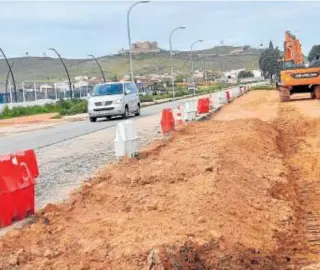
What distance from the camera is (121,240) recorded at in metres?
6.89

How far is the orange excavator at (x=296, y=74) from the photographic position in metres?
36.8

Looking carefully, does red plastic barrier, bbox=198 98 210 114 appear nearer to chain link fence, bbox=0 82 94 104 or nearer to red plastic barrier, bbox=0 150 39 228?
red plastic barrier, bbox=0 150 39 228

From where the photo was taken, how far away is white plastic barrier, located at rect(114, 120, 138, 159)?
44.6 ft

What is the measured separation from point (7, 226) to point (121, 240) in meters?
1.98

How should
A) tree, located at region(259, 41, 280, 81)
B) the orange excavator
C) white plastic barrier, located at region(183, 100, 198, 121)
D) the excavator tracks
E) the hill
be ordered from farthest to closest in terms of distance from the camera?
the hill < tree, located at region(259, 41, 280, 81) < the excavator tracks < the orange excavator < white plastic barrier, located at region(183, 100, 198, 121)

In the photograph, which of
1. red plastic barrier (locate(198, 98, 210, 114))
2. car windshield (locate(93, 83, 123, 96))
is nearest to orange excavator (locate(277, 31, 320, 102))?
red plastic barrier (locate(198, 98, 210, 114))

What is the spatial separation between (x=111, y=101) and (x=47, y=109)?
23674mm

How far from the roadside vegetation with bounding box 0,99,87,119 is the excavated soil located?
36030 millimetres

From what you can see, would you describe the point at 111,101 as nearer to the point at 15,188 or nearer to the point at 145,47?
the point at 15,188

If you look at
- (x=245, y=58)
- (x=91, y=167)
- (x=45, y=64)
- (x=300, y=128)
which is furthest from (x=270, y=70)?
(x=91, y=167)

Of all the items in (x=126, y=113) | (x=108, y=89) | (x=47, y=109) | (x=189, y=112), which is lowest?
(x=47, y=109)

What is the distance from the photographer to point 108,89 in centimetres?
3428

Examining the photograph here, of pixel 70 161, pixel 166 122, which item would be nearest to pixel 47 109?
pixel 166 122

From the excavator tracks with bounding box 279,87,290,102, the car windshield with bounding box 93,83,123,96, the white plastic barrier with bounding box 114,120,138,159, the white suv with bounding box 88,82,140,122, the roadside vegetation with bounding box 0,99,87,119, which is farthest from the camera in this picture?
the roadside vegetation with bounding box 0,99,87,119
